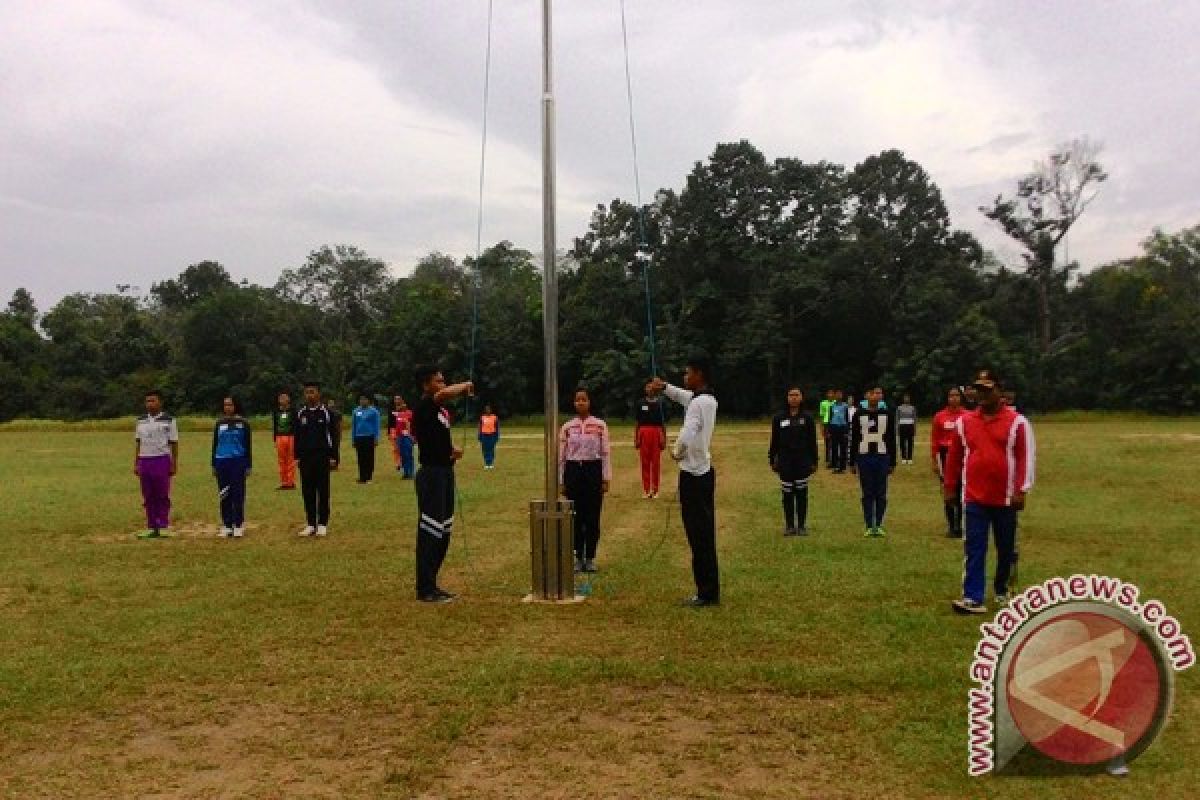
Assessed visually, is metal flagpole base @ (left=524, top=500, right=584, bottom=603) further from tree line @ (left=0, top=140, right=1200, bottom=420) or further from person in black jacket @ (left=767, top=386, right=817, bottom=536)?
tree line @ (left=0, top=140, right=1200, bottom=420)

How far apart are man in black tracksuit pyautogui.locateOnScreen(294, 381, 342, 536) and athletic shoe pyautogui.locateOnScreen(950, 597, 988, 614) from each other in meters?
8.27

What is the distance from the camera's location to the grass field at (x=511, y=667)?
4.88 meters

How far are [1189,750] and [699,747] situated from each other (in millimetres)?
2424

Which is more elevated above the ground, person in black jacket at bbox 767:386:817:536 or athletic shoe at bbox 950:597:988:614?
person in black jacket at bbox 767:386:817:536

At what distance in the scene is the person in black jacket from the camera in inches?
502

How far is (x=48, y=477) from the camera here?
2327 cm

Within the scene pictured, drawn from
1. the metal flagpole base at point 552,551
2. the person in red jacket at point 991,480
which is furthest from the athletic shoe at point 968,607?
the metal flagpole base at point 552,551

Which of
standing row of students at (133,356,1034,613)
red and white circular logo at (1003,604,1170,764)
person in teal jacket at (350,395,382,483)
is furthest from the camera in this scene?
person in teal jacket at (350,395,382,483)

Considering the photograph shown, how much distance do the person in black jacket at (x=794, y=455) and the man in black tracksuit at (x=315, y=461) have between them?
5.82 m

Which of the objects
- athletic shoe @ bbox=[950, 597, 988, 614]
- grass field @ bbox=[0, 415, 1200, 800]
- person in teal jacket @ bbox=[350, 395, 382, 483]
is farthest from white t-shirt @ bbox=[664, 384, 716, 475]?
person in teal jacket @ bbox=[350, 395, 382, 483]

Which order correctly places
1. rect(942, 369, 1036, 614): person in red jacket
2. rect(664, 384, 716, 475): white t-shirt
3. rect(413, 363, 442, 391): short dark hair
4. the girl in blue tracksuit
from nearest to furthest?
rect(942, 369, 1036, 614): person in red jacket → rect(664, 384, 716, 475): white t-shirt → rect(413, 363, 442, 391): short dark hair → the girl in blue tracksuit

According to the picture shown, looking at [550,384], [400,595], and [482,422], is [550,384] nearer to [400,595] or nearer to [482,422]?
[400,595]

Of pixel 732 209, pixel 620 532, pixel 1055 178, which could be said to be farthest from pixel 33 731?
pixel 1055 178

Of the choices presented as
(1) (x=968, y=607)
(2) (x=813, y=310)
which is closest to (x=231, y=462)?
(1) (x=968, y=607)
